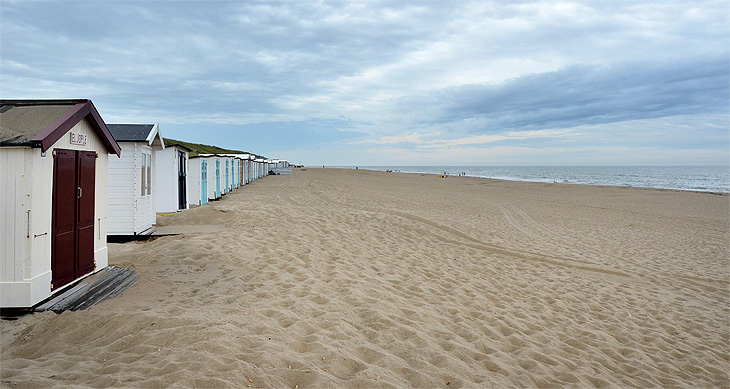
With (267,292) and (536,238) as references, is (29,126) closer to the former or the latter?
(267,292)

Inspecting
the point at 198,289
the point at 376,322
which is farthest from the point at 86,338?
the point at 376,322

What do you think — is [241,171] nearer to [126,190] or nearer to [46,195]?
[126,190]

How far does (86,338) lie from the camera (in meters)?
4.70

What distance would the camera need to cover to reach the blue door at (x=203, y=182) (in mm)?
18656

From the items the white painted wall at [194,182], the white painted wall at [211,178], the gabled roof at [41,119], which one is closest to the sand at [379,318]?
the gabled roof at [41,119]

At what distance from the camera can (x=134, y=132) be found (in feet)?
35.1

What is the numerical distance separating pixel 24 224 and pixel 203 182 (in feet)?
46.6

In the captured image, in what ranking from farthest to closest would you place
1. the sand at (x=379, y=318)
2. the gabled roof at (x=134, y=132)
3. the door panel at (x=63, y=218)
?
1. the gabled roof at (x=134, y=132)
2. the door panel at (x=63, y=218)
3. the sand at (x=379, y=318)

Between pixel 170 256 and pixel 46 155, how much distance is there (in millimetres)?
3244

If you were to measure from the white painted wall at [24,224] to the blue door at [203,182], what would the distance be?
43.8ft

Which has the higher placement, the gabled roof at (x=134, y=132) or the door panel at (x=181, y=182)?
the gabled roof at (x=134, y=132)

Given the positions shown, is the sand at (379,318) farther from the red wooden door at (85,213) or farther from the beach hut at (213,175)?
the beach hut at (213,175)

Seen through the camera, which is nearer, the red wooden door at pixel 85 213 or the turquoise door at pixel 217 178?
the red wooden door at pixel 85 213

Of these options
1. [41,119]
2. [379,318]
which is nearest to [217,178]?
[41,119]
